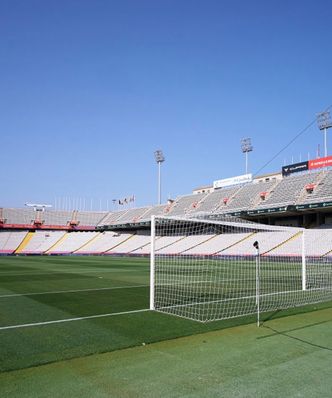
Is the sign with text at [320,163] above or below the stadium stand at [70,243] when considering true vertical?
above

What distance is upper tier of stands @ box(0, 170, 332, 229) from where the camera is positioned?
43.7 metres

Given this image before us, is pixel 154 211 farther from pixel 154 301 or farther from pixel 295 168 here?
pixel 154 301

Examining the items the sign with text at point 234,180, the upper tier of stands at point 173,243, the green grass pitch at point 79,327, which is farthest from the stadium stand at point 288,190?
the green grass pitch at point 79,327

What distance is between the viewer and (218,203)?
57094 millimetres

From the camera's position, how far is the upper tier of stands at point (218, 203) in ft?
143

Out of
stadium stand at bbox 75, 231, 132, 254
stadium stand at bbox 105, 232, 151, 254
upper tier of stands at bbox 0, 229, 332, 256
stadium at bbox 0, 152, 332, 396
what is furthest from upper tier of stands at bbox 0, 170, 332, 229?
stadium at bbox 0, 152, 332, 396

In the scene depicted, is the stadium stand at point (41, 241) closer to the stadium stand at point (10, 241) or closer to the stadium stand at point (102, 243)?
the stadium stand at point (10, 241)

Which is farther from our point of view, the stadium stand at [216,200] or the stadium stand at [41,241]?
the stadium stand at [41,241]

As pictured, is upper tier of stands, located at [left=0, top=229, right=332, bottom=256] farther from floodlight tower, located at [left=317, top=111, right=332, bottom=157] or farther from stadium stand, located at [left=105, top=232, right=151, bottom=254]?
floodlight tower, located at [left=317, top=111, right=332, bottom=157]

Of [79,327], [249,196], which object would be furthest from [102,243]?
[79,327]

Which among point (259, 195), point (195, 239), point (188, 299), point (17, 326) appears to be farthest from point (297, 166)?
point (17, 326)

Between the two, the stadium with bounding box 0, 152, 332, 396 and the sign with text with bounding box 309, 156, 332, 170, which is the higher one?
the sign with text with bounding box 309, 156, 332, 170

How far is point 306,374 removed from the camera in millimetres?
4762

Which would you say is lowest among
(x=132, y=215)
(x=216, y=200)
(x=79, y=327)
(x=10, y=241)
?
(x=79, y=327)
